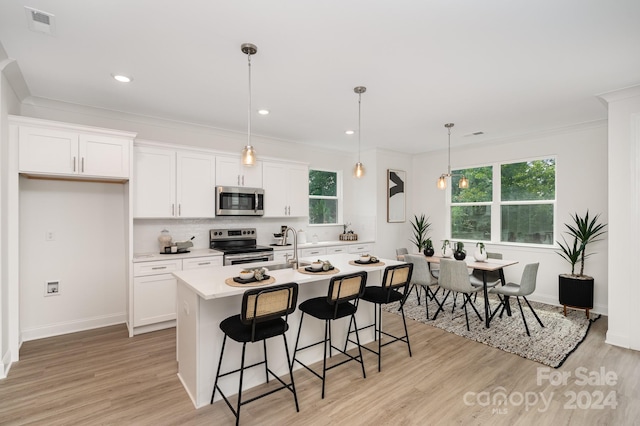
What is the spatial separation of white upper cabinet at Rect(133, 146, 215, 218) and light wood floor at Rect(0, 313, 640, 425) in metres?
1.61

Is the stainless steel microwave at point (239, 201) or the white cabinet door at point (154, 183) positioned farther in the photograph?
the stainless steel microwave at point (239, 201)

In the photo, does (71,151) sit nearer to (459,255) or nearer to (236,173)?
(236,173)

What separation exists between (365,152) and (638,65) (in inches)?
157

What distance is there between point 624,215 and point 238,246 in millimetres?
4712

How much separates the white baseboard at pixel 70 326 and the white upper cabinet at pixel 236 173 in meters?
2.18

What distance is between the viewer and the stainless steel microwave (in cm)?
446

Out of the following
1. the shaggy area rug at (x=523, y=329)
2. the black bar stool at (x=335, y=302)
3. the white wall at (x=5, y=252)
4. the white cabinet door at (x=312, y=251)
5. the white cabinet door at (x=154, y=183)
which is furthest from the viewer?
the white cabinet door at (x=312, y=251)

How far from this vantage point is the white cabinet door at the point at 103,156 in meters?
3.36

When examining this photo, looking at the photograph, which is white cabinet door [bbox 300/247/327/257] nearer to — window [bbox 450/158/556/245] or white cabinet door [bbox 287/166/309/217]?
white cabinet door [bbox 287/166/309/217]

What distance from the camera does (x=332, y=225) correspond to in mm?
6297

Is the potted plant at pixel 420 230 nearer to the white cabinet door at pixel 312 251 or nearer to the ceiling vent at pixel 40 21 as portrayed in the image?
the white cabinet door at pixel 312 251

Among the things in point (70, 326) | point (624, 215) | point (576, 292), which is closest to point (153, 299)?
point (70, 326)

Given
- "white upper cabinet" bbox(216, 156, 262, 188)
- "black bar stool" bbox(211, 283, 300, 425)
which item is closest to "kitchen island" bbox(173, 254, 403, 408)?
"black bar stool" bbox(211, 283, 300, 425)

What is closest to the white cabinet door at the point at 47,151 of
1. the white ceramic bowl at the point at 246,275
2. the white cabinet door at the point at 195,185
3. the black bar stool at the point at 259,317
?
the white cabinet door at the point at 195,185
